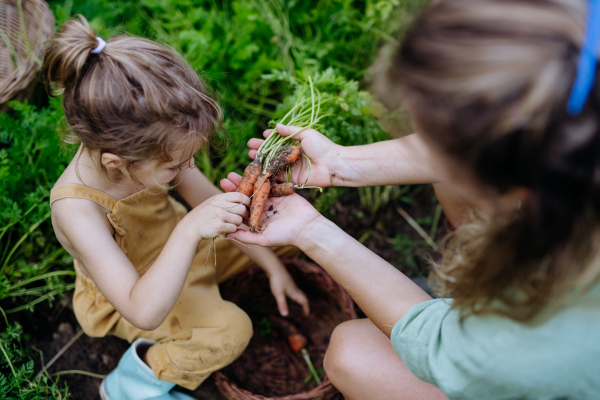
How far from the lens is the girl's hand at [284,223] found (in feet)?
5.81

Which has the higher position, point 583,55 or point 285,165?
point 583,55

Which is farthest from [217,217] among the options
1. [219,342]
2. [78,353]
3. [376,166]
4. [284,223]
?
[78,353]

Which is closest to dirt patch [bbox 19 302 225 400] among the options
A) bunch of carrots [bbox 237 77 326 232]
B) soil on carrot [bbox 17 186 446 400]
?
soil on carrot [bbox 17 186 446 400]

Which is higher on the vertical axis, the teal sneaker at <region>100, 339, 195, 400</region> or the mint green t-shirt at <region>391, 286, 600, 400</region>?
the mint green t-shirt at <region>391, 286, 600, 400</region>

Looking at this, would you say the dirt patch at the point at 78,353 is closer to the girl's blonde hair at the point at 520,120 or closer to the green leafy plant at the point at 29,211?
the green leafy plant at the point at 29,211

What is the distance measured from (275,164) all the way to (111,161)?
71 cm

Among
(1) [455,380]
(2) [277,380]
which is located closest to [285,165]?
(1) [455,380]

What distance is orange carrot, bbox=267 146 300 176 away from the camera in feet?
6.08

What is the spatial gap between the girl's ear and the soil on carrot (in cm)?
132

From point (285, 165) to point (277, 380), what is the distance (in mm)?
1320

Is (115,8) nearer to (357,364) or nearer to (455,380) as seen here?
(357,364)

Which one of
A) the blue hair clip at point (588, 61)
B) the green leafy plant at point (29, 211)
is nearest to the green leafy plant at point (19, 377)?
the green leafy plant at point (29, 211)

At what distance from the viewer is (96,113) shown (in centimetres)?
139

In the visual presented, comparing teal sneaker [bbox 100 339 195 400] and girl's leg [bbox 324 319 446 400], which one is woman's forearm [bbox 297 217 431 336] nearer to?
girl's leg [bbox 324 319 446 400]
